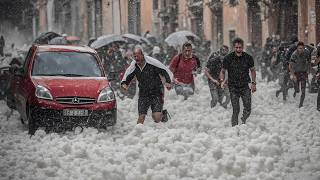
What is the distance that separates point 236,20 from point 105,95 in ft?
75.1

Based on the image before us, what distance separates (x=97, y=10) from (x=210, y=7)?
838 inches

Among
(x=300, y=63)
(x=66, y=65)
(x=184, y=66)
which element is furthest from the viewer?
(x=300, y=63)

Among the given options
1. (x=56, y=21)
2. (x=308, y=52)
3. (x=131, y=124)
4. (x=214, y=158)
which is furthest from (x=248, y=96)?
(x=56, y=21)

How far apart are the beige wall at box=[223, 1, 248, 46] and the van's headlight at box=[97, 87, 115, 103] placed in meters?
21.7

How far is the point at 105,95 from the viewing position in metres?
12.0

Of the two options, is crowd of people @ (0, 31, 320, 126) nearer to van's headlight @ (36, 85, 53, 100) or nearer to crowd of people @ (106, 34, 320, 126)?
crowd of people @ (106, 34, 320, 126)

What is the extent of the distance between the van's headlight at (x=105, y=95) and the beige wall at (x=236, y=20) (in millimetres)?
21659

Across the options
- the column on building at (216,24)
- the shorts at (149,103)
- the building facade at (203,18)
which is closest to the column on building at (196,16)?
the building facade at (203,18)

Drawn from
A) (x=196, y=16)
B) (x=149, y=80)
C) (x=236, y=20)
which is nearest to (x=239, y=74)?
(x=149, y=80)

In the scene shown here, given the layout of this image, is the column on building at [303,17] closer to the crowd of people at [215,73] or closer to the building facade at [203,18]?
the building facade at [203,18]

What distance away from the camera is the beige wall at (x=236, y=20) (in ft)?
109

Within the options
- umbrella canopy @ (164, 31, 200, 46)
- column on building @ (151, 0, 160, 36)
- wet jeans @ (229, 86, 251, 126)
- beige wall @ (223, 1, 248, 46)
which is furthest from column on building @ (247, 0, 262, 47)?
wet jeans @ (229, 86, 251, 126)

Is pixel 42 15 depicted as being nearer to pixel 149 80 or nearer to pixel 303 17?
pixel 303 17

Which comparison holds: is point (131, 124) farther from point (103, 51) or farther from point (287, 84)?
point (103, 51)
